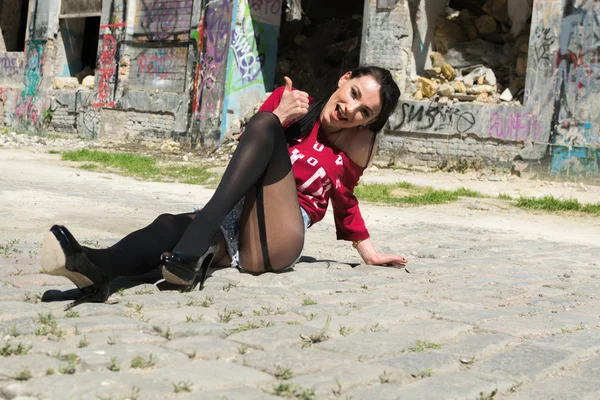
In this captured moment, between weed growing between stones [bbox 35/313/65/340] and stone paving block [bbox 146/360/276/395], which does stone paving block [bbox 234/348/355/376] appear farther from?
weed growing between stones [bbox 35/313/65/340]

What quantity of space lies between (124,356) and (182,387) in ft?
0.96

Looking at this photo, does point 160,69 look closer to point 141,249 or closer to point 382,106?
point 382,106

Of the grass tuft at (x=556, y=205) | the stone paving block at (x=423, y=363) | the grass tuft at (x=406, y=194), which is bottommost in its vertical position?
the grass tuft at (x=406, y=194)

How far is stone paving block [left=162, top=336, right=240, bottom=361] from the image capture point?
224 centimetres

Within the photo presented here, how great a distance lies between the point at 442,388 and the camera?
209 cm

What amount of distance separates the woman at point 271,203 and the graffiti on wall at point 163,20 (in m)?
12.8

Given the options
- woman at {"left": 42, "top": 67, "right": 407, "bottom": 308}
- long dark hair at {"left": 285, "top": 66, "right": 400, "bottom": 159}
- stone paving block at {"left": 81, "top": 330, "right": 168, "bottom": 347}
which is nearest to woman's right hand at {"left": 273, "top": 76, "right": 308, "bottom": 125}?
woman at {"left": 42, "top": 67, "right": 407, "bottom": 308}

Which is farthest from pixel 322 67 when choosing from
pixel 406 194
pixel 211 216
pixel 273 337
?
pixel 273 337

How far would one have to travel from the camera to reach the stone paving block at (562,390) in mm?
2107

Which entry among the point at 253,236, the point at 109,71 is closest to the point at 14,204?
the point at 253,236

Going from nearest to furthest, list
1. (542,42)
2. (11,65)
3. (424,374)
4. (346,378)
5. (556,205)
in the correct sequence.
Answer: (346,378), (424,374), (556,205), (542,42), (11,65)

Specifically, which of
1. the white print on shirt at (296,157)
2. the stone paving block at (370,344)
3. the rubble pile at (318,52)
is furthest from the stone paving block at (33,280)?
the rubble pile at (318,52)

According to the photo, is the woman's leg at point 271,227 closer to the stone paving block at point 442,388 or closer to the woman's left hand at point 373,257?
the woman's left hand at point 373,257

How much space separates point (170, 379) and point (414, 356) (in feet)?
2.64
